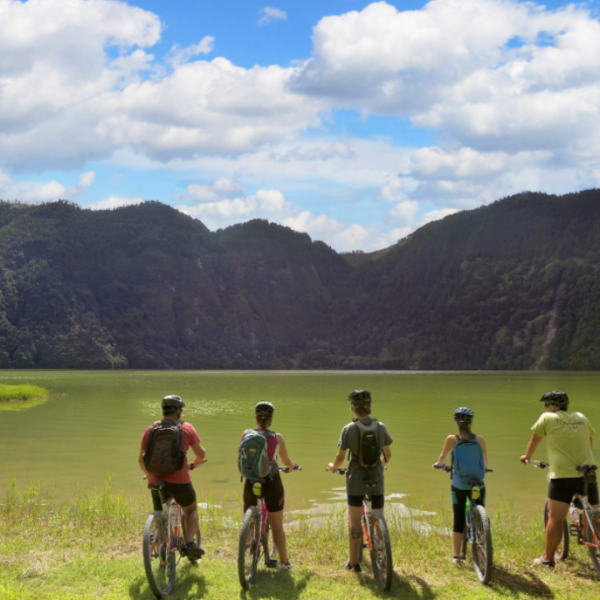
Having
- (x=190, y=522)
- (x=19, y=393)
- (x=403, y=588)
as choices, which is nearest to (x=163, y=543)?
(x=190, y=522)

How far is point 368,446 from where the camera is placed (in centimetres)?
766

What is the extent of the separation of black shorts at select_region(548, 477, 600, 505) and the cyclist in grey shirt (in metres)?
2.07

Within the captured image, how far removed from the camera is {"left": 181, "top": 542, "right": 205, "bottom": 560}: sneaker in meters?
7.88

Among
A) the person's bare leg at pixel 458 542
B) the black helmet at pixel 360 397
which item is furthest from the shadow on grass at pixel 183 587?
the person's bare leg at pixel 458 542

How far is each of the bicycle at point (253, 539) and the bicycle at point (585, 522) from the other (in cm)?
330

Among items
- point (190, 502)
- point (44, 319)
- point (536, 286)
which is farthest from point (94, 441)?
point (536, 286)

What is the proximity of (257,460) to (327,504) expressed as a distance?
655cm

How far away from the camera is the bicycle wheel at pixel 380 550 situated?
732 cm

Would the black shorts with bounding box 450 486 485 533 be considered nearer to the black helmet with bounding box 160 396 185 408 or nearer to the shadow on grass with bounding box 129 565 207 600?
the shadow on grass with bounding box 129 565 207 600

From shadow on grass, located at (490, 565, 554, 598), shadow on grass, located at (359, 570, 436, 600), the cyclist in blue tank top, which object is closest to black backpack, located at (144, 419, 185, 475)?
shadow on grass, located at (359, 570, 436, 600)

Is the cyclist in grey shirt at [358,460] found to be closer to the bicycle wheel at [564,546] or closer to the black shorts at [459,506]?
the black shorts at [459,506]

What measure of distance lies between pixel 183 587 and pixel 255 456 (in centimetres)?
161

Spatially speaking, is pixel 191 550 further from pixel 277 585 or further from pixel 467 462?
pixel 467 462

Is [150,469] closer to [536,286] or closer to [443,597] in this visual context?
[443,597]
